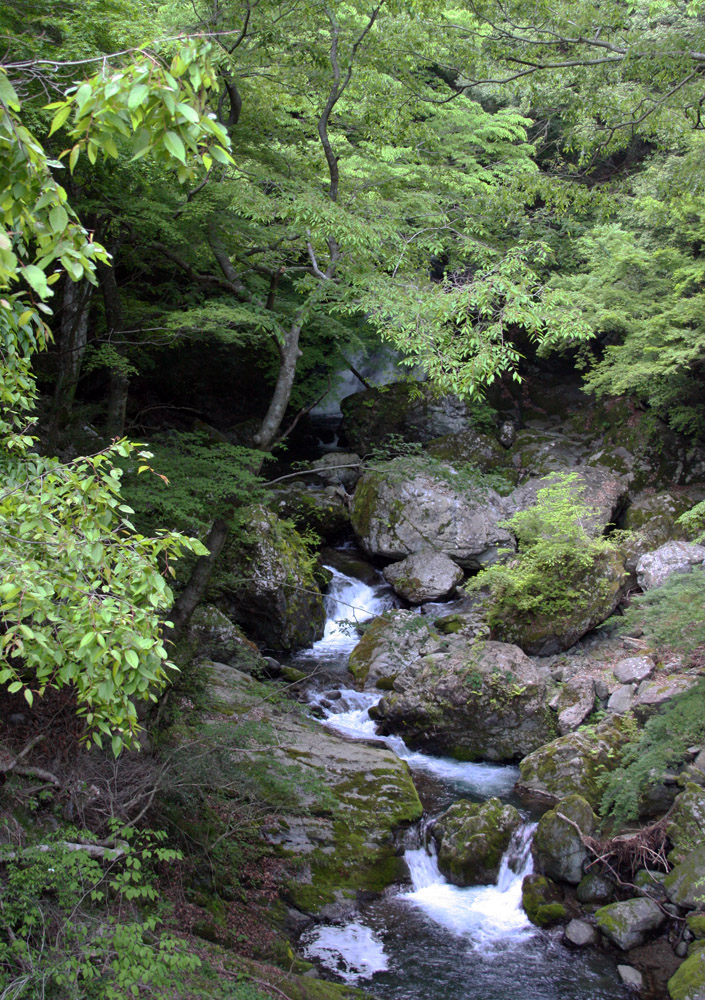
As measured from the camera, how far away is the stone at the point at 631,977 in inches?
231

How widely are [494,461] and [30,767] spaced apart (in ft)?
46.1

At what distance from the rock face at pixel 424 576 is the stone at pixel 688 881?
738 centimetres

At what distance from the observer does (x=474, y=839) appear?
291 inches

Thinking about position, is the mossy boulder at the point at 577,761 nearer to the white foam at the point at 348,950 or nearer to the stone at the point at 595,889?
the stone at the point at 595,889

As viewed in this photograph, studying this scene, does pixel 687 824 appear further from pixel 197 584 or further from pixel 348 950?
pixel 197 584

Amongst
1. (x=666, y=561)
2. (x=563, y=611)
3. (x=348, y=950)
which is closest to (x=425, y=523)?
(x=563, y=611)

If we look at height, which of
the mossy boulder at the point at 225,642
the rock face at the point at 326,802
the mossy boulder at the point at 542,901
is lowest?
the mossy boulder at the point at 225,642

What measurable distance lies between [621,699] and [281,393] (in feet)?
20.5

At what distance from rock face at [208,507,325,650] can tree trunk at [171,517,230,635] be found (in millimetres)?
3478

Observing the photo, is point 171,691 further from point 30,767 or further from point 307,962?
point 307,962

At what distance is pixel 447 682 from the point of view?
388 inches

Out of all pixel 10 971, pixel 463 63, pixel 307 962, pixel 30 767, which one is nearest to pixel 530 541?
pixel 463 63

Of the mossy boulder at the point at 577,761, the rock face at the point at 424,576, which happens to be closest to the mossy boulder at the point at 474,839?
the mossy boulder at the point at 577,761

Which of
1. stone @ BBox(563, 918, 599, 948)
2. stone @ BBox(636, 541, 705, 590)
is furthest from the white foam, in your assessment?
stone @ BBox(636, 541, 705, 590)
